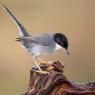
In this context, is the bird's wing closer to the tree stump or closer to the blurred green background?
the tree stump

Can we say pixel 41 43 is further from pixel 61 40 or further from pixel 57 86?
pixel 57 86

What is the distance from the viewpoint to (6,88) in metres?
5.43

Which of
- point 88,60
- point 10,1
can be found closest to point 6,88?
point 88,60

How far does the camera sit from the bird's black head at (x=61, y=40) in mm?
3174

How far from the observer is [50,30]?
6.03 metres

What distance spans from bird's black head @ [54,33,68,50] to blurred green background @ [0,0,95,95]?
6.39ft

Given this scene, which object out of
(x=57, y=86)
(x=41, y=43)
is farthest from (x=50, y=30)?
(x=57, y=86)

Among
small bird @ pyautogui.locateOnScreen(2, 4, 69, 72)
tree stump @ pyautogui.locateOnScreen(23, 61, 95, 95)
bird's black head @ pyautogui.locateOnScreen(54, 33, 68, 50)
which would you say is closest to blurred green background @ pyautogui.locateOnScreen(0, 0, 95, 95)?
small bird @ pyautogui.locateOnScreen(2, 4, 69, 72)

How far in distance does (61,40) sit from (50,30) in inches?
112

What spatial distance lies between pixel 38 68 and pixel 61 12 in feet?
11.5

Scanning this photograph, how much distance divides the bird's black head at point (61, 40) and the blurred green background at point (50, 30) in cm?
195

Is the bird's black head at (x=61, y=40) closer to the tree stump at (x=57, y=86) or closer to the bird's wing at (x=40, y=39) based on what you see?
the bird's wing at (x=40, y=39)

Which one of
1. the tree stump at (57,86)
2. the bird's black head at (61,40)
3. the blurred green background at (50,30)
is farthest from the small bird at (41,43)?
the blurred green background at (50,30)

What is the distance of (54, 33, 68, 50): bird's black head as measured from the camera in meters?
3.17
